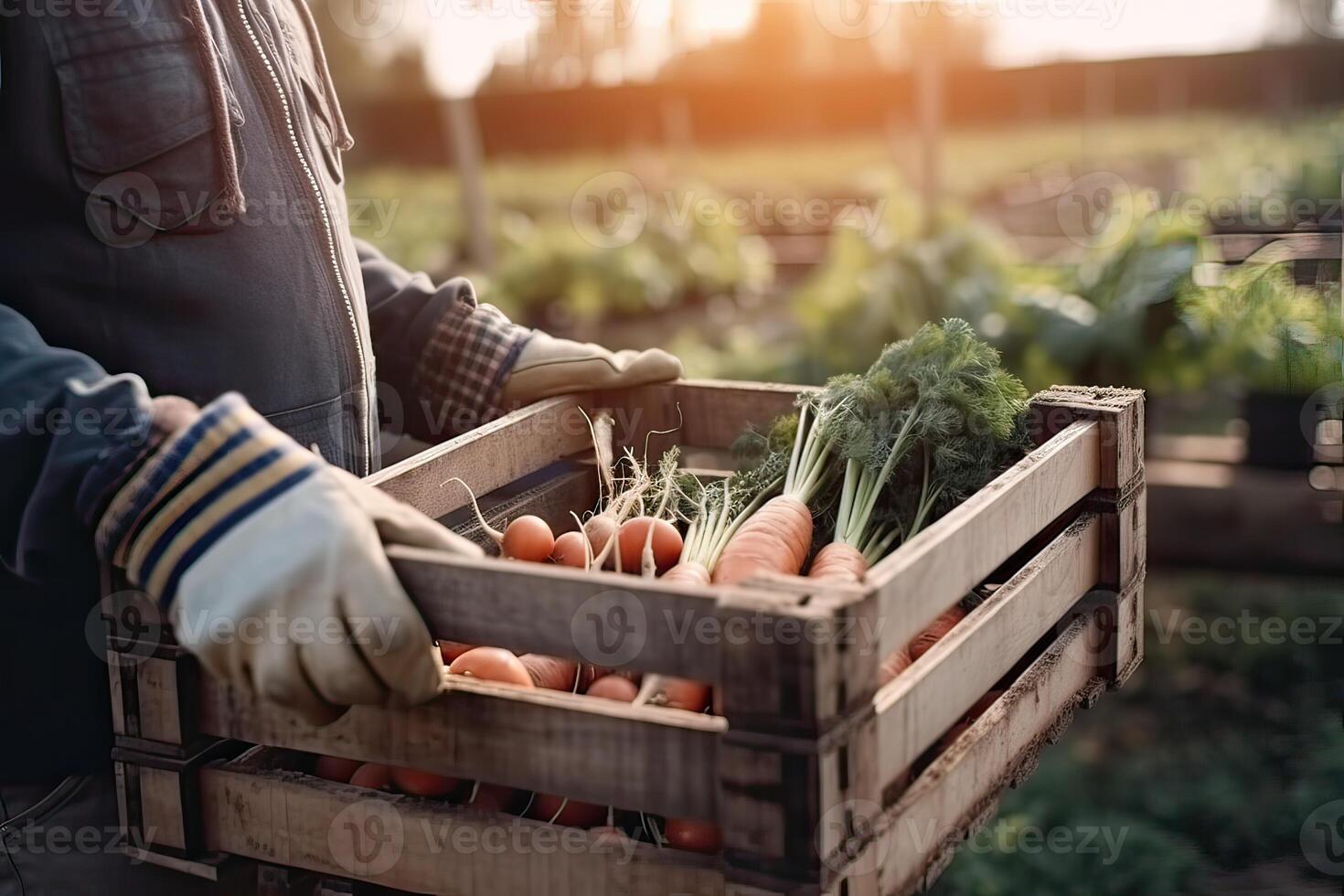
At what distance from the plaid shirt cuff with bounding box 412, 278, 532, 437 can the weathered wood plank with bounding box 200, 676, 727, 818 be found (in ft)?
2.53

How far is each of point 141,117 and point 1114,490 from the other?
141cm

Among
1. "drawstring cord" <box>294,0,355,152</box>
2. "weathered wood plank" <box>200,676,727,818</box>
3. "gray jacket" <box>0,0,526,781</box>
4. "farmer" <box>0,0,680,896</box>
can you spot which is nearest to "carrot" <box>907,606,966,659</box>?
"weathered wood plank" <box>200,676,727,818</box>

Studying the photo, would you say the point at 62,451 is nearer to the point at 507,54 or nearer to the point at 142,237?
the point at 142,237

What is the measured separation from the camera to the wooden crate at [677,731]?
1205 millimetres

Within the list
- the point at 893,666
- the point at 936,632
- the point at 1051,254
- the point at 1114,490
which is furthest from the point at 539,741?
the point at 1051,254

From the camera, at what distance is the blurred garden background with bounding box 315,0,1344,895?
3.80 metres

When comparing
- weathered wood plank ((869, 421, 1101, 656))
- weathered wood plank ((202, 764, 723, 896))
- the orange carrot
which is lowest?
weathered wood plank ((202, 764, 723, 896))

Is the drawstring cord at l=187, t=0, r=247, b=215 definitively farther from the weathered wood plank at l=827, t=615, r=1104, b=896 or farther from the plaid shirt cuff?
the weathered wood plank at l=827, t=615, r=1104, b=896

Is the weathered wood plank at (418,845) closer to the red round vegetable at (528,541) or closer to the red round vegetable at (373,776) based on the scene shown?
the red round vegetable at (373,776)

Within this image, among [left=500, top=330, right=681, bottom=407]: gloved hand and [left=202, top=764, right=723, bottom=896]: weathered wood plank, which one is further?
[left=500, top=330, right=681, bottom=407]: gloved hand

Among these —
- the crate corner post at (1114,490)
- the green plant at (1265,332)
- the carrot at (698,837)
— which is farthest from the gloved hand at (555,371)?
the green plant at (1265,332)

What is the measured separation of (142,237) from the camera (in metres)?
1.60

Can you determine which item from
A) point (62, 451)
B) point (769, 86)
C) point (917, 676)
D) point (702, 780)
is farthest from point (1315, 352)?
point (769, 86)

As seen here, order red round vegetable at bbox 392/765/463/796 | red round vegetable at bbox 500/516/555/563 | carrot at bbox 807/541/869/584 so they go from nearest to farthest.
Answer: red round vegetable at bbox 392/765/463/796 < carrot at bbox 807/541/869/584 < red round vegetable at bbox 500/516/555/563
